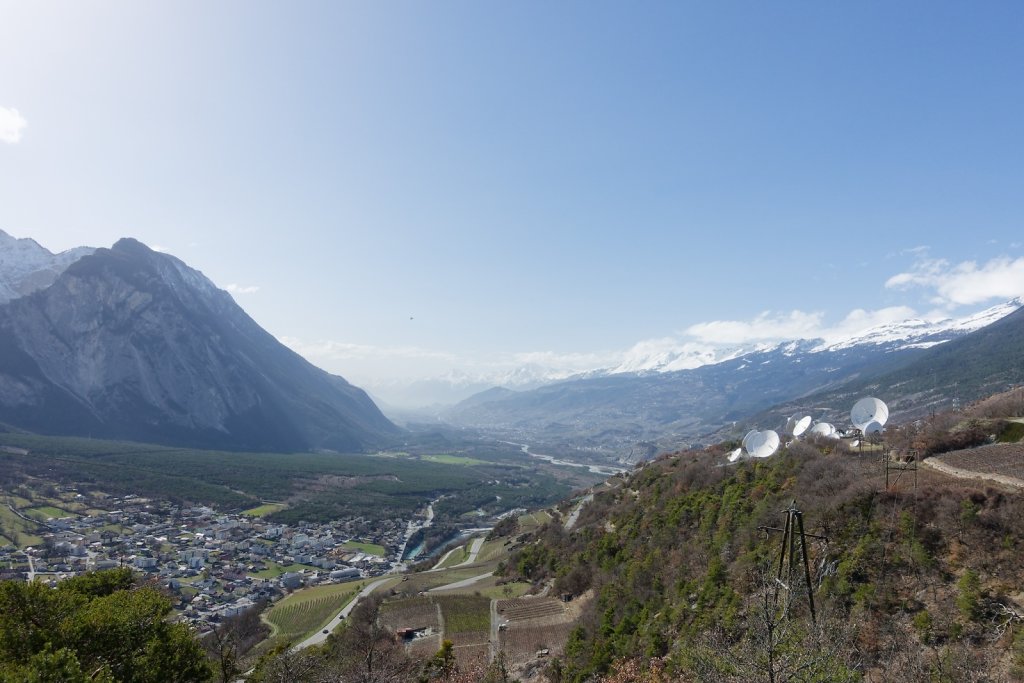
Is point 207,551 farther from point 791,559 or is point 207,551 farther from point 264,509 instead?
point 791,559

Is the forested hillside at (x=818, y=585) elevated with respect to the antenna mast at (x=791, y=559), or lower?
lower

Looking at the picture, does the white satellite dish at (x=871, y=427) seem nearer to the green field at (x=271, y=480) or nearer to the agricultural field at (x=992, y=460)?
the agricultural field at (x=992, y=460)

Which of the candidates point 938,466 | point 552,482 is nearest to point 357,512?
point 552,482

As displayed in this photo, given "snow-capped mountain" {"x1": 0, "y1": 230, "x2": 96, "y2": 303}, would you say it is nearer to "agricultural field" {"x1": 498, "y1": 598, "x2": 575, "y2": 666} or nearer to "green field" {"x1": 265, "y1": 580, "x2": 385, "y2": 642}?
"green field" {"x1": 265, "y1": 580, "x2": 385, "y2": 642}

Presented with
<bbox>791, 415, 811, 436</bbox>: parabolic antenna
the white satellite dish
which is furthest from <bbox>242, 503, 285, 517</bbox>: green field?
the white satellite dish

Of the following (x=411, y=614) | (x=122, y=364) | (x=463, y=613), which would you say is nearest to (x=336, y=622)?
(x=411, y=614)

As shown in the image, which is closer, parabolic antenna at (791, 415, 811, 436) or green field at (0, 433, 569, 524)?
parabolic antenna at (791, 415, 811, 436)

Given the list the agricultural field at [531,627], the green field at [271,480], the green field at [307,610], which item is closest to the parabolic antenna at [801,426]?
the agricultural field at [531,627]
